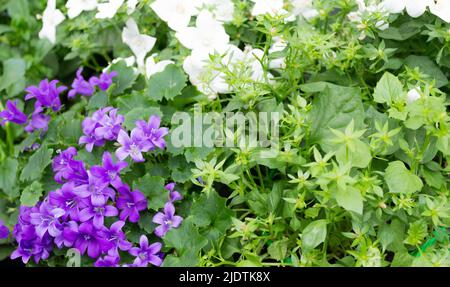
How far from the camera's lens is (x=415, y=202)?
1394 mm

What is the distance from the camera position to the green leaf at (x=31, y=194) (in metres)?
1.61

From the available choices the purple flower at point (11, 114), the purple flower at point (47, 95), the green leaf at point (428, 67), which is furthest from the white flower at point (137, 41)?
the green leaf at point (428, 67)

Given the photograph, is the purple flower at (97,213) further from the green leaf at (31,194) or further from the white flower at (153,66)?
the white flower at (153,66)

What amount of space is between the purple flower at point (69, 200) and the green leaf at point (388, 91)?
0.71 m

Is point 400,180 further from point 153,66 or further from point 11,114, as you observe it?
point 11,114

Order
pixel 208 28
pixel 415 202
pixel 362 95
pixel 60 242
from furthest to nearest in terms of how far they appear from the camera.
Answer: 1. pixel 208 28
2. pixel 362 95
3. pixel 60 242
4. pixel 415 202

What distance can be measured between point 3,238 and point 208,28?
0.85 m

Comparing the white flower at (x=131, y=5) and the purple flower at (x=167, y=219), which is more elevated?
the white flower at (x=131, y=5)

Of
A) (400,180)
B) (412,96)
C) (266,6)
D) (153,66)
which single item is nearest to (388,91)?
(412,96)

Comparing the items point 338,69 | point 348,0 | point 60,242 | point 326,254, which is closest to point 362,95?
point 338,69

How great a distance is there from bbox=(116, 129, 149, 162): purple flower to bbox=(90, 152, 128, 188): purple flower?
33 millimetres

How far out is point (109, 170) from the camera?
1.49 m

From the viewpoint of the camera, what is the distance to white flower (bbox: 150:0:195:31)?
5.91ft
